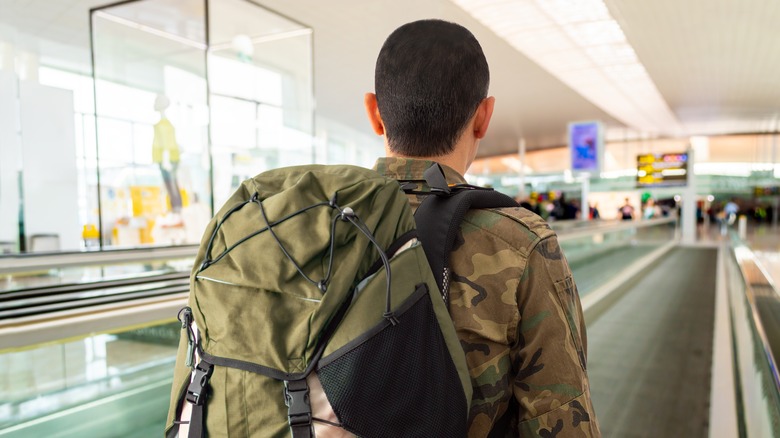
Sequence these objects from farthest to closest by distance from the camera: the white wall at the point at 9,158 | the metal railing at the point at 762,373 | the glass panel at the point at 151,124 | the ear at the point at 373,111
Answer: the glass panel at the point at 151,124
the white wall at the point at 9,158
the metal railing at the point at 762,373
the ear at the point at 373,111

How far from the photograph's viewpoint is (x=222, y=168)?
827 centimetres

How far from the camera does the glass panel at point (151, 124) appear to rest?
711 centimetres

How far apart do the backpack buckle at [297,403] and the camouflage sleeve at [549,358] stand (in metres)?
0.41

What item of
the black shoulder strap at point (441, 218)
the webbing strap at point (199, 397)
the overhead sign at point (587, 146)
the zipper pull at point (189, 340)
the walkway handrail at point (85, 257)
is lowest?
the walkway handrail at point (85, 257)

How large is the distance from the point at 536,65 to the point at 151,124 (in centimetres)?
1071

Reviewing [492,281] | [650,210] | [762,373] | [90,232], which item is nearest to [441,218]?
[492,281]

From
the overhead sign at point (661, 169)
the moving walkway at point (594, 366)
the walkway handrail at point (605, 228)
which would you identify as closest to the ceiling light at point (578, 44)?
the walkway handrail at point (605, 228)

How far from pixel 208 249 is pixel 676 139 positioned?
3411 centimetres

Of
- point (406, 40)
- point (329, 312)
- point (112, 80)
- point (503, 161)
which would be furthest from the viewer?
point (503, 161)

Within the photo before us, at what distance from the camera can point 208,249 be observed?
95 cm

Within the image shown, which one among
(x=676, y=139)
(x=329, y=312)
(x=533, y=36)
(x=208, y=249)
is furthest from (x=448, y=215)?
(x=676, y=139)

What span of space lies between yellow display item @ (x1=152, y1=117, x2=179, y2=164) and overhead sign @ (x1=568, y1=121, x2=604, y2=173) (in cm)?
1542

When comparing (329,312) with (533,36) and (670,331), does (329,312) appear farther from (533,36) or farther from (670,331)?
(533,36)

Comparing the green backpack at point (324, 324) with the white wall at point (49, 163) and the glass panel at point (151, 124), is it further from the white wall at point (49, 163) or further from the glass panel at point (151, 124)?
the glass panel at point (151, 124)
